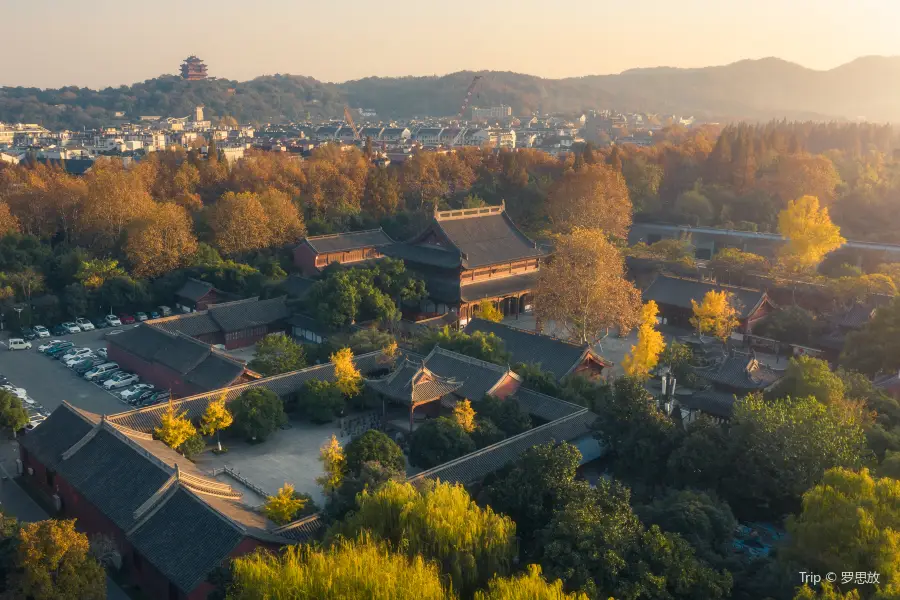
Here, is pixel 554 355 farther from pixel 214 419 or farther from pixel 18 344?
pixel 18 344

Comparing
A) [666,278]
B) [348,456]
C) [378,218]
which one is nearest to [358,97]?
[378,218]

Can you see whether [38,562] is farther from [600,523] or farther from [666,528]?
[666,528]

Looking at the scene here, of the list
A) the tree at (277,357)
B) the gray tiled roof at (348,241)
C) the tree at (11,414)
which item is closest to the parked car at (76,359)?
the tree at (11,414)

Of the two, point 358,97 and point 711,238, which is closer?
point 711,238

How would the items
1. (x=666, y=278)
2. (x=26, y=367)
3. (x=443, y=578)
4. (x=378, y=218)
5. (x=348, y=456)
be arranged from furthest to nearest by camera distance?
(x=378, y=218) < (x=666, y=278) < (x=26, y=367) < (x=348, y=456) < (x=443, y=578)

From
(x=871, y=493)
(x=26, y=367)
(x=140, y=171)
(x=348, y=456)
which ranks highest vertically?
(x=140, y=171)

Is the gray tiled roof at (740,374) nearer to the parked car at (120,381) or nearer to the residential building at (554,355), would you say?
the residential building at (554,355)

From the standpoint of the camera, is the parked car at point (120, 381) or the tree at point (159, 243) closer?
the parked car at point (120, 381)
